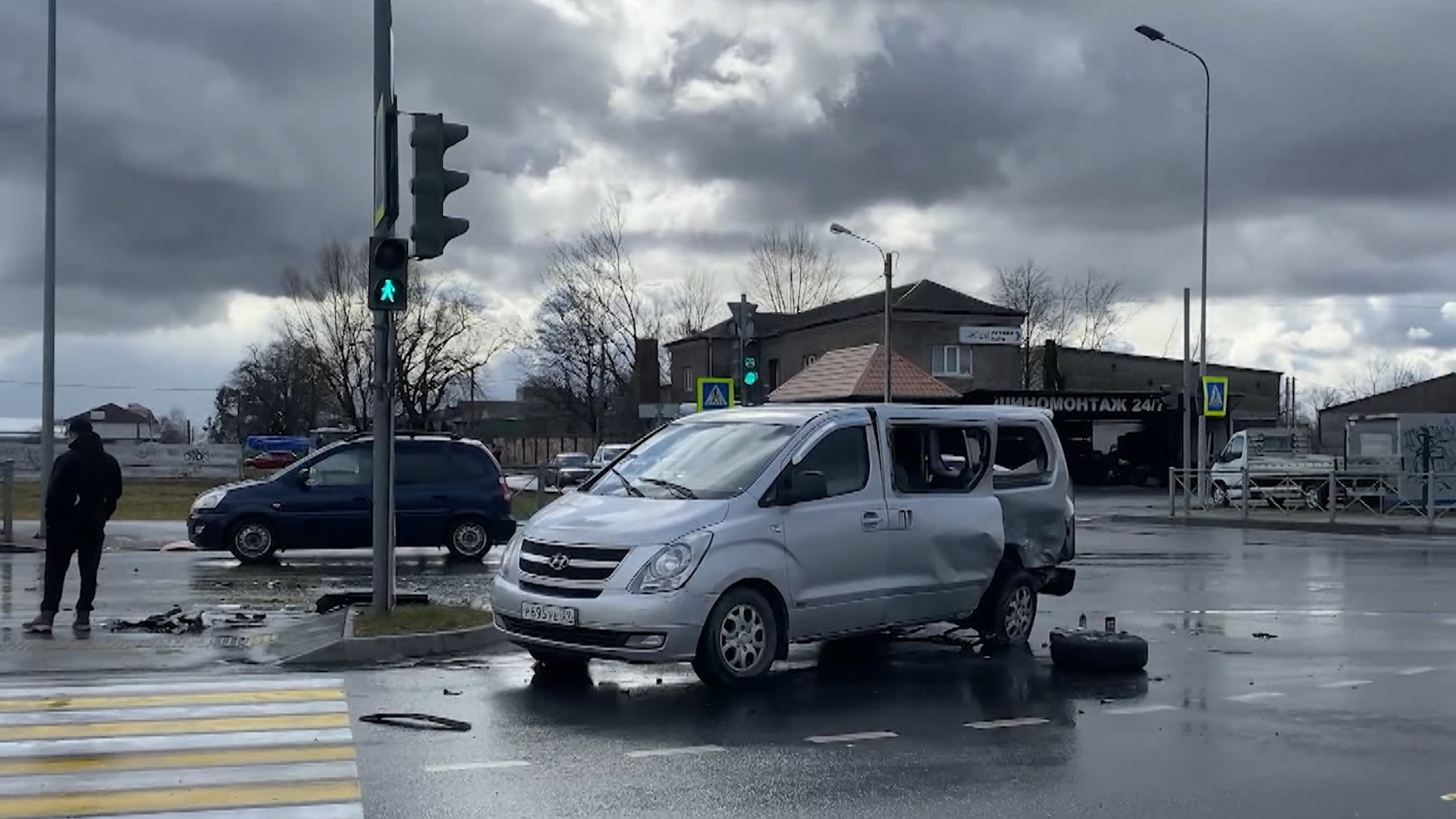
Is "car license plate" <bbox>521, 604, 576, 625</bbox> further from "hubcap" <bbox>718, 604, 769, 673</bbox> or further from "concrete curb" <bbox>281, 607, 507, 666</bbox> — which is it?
"concrete curb" <bbox>281, 607, 507, 666</bbox>

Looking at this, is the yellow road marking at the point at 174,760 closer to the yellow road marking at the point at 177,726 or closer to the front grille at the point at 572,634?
the yellow road marking at the point at 177,726

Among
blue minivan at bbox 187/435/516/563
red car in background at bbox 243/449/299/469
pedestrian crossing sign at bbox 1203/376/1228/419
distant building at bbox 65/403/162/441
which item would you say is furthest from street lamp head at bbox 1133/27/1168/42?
distant building at bbox 65/403/162/441

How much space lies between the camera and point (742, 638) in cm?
1022

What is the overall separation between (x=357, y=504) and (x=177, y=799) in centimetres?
1361

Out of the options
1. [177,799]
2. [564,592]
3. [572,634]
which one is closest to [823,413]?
[564,592]

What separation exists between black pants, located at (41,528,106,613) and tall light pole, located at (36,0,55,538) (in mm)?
11255

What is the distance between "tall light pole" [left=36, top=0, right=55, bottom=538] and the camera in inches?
907

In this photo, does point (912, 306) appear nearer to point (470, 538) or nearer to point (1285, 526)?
point (1285, 526)

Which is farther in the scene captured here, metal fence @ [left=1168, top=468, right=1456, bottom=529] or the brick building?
the brick building

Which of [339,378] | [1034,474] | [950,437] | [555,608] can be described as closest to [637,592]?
[555,608]

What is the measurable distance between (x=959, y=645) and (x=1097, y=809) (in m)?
5.60

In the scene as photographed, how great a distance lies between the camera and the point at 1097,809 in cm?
706

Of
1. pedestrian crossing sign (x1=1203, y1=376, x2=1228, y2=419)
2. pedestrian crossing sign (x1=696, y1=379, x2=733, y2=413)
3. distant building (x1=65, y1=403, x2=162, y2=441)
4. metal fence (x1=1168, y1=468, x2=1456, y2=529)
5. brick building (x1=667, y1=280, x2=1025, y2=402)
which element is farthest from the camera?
distant building (x1=65, y1=403, x2=162, y2=441)

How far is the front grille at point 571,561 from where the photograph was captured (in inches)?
390
